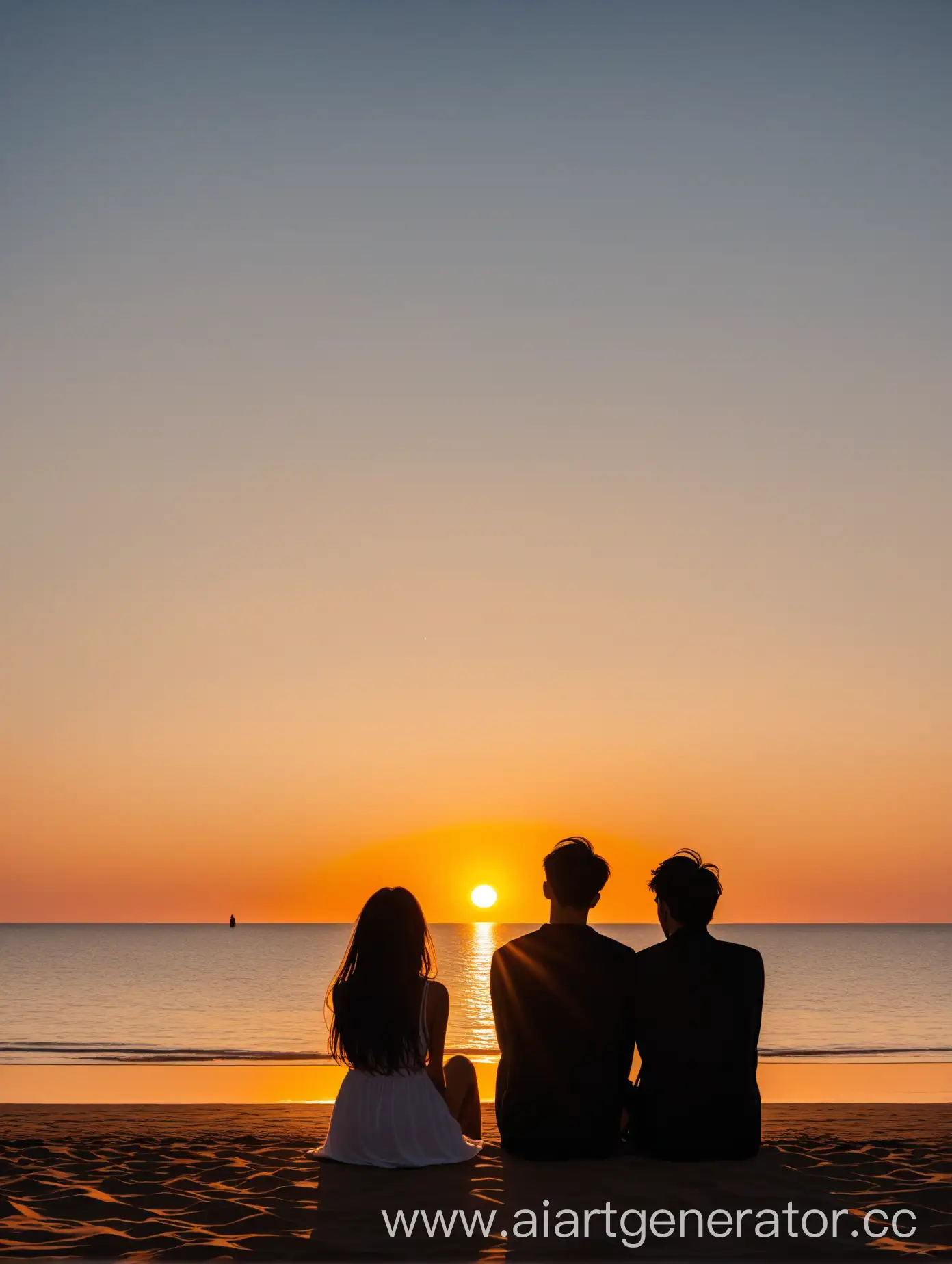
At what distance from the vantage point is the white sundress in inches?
241

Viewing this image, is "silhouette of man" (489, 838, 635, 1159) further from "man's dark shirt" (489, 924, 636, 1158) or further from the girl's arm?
the girl's arm

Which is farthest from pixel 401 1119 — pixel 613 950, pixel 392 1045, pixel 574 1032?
pixel 613 950

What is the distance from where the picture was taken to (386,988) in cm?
604

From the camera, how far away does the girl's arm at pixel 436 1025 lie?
244 inches

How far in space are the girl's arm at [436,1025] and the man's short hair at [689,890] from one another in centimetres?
130

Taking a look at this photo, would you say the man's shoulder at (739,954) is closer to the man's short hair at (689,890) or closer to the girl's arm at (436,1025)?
the man's short hair at (689,890)

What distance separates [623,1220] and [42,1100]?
33.9 ft

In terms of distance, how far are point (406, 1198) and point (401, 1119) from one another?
2.22 feet

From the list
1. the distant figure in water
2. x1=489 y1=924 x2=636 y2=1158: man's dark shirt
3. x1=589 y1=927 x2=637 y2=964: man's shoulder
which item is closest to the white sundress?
the distant figure in water

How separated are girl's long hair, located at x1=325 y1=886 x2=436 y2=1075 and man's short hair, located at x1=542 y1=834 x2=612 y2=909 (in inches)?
29.3

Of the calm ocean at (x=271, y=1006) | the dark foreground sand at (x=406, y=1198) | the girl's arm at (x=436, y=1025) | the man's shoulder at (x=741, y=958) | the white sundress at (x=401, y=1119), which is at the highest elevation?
the man's shoulder at (x=741, y=958)

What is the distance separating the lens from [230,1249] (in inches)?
187

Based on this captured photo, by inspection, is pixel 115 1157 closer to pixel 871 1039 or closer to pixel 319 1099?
pixel 319 1099

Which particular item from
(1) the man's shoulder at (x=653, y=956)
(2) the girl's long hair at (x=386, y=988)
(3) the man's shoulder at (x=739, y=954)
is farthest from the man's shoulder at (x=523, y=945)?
(3) the man's shoulder at (x=739, y=954)
